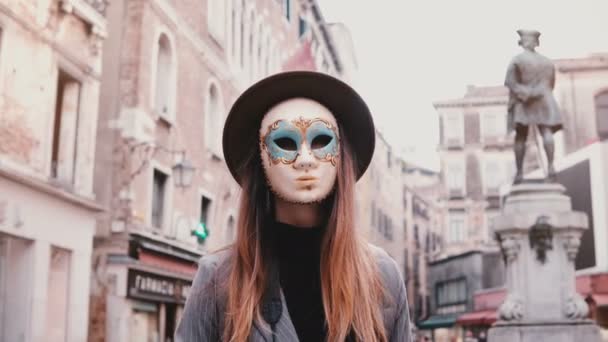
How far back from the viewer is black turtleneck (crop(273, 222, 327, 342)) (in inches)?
89.7

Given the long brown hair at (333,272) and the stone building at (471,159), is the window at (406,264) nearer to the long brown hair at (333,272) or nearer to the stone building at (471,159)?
the stone building at (471,159)

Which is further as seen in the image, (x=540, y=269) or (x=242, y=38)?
(x=242, y=38)

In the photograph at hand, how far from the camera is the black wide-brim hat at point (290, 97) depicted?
2.43m

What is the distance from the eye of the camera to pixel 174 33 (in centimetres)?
1889

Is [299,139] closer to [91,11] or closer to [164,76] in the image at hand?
[91,11]

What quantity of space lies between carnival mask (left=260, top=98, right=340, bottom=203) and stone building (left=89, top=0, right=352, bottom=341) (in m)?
13.8

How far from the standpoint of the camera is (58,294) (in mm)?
14094

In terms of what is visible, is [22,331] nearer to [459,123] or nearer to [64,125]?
[64,125]

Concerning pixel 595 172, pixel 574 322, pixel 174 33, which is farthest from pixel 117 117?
pixel 595 172

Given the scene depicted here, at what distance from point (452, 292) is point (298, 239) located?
5037 centimetres

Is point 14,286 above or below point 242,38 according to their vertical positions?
below

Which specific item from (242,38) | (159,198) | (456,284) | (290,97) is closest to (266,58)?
(242,38)

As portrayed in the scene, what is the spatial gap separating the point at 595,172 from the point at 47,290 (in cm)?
1960

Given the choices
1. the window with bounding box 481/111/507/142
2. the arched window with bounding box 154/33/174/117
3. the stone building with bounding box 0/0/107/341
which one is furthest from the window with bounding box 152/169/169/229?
the window with bounding box 481/111/507/142
